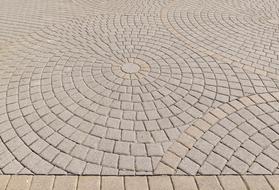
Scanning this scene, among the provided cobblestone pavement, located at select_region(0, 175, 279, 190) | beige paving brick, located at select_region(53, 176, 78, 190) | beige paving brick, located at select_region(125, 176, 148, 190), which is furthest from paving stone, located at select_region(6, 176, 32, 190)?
beige paving brick, located at select_region(125, 176, 148, 190)

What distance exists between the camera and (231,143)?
3928 mm

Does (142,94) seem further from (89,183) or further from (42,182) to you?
(42,182)

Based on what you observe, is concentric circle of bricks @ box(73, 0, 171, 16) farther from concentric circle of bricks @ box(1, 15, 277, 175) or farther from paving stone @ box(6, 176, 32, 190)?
paving stone @ box(6, 176, 32, 190)

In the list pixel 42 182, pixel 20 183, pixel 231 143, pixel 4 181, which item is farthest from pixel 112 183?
pixel 231 143

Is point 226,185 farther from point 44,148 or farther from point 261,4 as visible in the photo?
point 261,4

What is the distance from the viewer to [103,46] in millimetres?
6570

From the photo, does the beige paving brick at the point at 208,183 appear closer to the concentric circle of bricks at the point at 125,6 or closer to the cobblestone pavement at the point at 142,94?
the cobblestone pavement at the point at 142,94

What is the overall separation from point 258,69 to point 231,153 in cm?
243

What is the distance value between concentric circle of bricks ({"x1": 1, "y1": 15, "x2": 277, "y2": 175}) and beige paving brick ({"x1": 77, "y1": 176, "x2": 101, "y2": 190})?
10 centimetres

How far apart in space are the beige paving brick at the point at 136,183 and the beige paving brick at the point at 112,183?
0.08 meters

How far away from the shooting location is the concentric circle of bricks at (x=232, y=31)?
5855 mm

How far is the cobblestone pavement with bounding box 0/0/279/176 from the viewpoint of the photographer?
3770mm

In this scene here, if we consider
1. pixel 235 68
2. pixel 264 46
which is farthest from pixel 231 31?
pixel 235 68

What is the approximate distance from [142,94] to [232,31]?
11.7 ft
